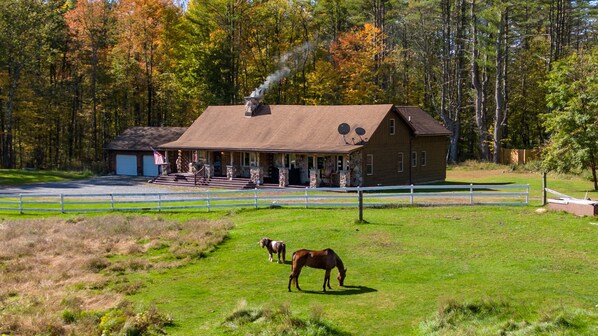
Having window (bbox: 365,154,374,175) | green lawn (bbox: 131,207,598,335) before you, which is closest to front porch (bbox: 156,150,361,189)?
window (bbox: 365,154,374,175)

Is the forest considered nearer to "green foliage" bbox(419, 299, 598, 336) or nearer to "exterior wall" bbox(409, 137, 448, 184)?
"exterior wall" bbox(409, 137, 448, 184)

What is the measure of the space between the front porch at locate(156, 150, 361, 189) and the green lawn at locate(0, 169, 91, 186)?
8.61m

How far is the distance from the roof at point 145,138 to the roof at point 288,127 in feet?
16.3

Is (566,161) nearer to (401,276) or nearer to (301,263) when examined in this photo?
(401,276)

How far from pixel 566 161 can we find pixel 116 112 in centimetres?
4543

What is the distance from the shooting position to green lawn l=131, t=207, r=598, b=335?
44.6ft

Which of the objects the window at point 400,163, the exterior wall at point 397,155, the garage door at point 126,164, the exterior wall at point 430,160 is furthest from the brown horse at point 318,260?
the garage door at point 126,164

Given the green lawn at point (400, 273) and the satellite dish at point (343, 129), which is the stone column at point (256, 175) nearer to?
the satellite dish at point (343, 129)

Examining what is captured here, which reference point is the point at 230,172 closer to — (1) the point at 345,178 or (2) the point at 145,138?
(1) the point at 345,178

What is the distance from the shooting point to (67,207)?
3291cm

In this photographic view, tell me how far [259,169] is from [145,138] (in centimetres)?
1579

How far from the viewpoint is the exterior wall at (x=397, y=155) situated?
132ft

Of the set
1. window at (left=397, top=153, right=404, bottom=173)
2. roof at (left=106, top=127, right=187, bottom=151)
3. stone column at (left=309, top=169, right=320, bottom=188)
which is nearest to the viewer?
stone column at (left=309, top=169, right=320, bottom=188)

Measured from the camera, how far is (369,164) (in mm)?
39938
